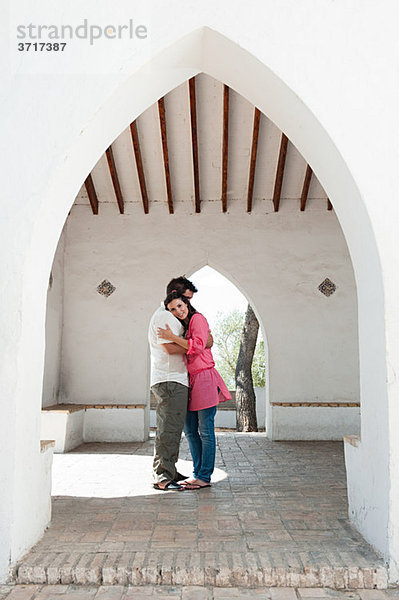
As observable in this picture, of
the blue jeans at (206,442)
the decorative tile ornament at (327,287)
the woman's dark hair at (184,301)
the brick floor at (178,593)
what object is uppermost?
the decorative tile ornament at (327,287)

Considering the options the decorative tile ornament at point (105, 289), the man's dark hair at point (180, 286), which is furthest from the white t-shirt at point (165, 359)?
the decorative tile ornament at point (105, 289)

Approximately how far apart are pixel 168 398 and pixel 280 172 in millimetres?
3569

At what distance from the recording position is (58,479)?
13.1 ft

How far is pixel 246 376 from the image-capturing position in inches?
435

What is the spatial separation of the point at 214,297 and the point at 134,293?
72.5 feet

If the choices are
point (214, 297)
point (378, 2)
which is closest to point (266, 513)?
point (378, 2)

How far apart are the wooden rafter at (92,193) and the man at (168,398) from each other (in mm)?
3291

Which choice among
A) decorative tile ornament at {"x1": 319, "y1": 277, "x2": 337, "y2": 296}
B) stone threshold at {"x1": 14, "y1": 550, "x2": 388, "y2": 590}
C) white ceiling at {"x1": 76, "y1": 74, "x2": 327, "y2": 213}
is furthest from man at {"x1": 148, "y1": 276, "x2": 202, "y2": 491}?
decorative tile ornament at {"x1": 319, "y1": 277, "x2": 337, "y2": 296}

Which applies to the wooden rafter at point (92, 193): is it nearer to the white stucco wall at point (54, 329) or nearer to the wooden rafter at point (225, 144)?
the white stucco wall at point (54, 329)

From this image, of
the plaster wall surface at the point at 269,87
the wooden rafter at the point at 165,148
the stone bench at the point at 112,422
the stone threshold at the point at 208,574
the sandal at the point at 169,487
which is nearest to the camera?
the stone threshold at the point at 208,574

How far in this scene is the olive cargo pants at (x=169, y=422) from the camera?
3.64 m

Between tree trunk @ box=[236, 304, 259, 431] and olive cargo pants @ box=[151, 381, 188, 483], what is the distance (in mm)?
7360

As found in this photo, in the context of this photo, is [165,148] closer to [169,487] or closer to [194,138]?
[194,138]

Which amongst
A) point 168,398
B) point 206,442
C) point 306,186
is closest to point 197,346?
point 168,398
